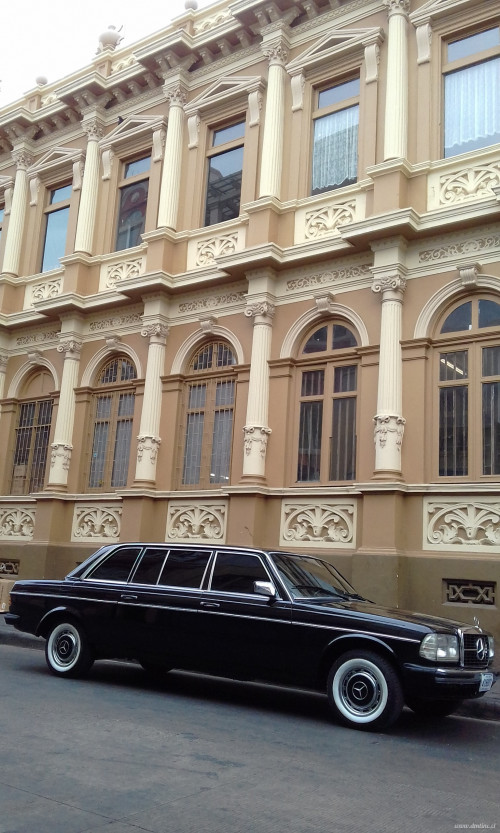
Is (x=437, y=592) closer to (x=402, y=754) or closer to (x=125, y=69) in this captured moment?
(x=402, y=754)

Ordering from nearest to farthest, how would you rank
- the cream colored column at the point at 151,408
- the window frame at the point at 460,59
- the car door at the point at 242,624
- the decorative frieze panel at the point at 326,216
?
the car door at the point at 242,624, the window frame at the point at 460,59, the decorative frieze panel at the point at 326,216, the cream colored column at the point at 151,408

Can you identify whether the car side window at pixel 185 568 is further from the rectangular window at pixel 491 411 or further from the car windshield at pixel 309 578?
the rectangular window at pixel 491 411

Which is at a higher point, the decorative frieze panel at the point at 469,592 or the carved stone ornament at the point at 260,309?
the carved stone ornament at the point at 260,309

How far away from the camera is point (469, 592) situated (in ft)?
37.1

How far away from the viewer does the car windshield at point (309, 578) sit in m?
7.90

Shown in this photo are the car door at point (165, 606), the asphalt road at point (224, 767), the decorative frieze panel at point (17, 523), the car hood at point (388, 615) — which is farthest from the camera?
the decorative frieze panel at point (17, 523)

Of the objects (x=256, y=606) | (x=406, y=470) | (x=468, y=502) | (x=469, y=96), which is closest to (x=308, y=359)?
(x=406, y=470)

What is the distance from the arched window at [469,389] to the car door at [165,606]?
5144 millimetres

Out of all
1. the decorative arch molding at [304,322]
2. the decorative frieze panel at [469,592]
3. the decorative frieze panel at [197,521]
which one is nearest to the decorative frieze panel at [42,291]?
the decorative frieze panel at [197,521]

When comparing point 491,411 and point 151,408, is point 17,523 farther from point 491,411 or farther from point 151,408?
point 491,411

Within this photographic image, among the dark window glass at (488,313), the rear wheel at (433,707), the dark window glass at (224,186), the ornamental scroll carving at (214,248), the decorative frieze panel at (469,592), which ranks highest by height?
the dark window glass at (224,186)

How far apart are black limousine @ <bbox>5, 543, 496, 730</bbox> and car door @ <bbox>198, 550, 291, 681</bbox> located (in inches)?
0.4

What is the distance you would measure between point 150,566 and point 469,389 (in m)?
5.98

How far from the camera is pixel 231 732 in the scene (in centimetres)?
647
